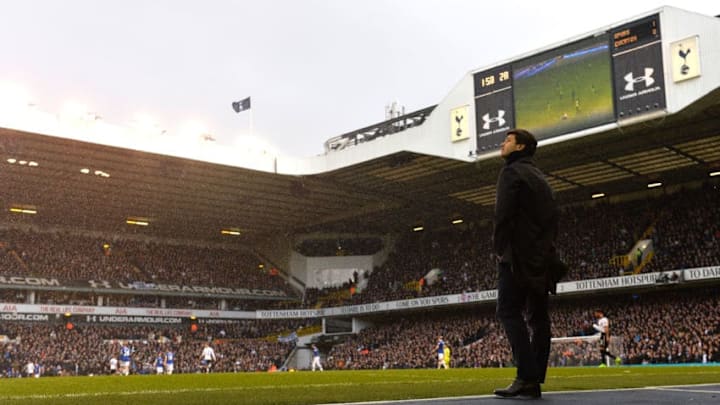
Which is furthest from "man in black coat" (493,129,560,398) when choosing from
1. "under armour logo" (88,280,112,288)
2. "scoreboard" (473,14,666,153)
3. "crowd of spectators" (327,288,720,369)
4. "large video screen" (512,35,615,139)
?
"under armour logo" (88,280,112,288)

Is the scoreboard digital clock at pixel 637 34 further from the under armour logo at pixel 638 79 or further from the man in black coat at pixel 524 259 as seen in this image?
the man in black coat at pixel 524 259

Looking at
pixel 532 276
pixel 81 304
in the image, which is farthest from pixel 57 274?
pixel 532 276

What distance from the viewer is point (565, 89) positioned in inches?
1080

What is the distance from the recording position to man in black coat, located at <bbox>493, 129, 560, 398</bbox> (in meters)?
4.89

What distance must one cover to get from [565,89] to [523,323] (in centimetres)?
2393

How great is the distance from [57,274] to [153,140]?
51.2 feet

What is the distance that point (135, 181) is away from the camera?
126 ft

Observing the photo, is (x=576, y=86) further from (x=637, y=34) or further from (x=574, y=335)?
(x=574, y=335)

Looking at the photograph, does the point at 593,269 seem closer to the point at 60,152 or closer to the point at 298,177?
the point at 298,177

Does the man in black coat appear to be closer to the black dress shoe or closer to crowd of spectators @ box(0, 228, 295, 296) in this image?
the black dress shoe

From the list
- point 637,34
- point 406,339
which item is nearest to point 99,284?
point 406,339

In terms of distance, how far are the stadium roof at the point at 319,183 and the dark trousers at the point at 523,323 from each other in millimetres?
22141

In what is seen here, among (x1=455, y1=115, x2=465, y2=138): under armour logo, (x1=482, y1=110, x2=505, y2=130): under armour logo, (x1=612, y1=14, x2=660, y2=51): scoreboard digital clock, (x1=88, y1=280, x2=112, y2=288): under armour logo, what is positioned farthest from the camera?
(x1=88, y1=280, x2=112, y2=288): under armour logo

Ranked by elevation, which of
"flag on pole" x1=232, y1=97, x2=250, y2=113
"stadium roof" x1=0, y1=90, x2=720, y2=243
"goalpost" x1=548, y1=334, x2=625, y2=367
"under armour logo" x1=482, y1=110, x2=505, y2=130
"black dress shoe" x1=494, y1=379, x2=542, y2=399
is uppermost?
"flag on pole" x1=232, y1=97, x2=250, y2=113
